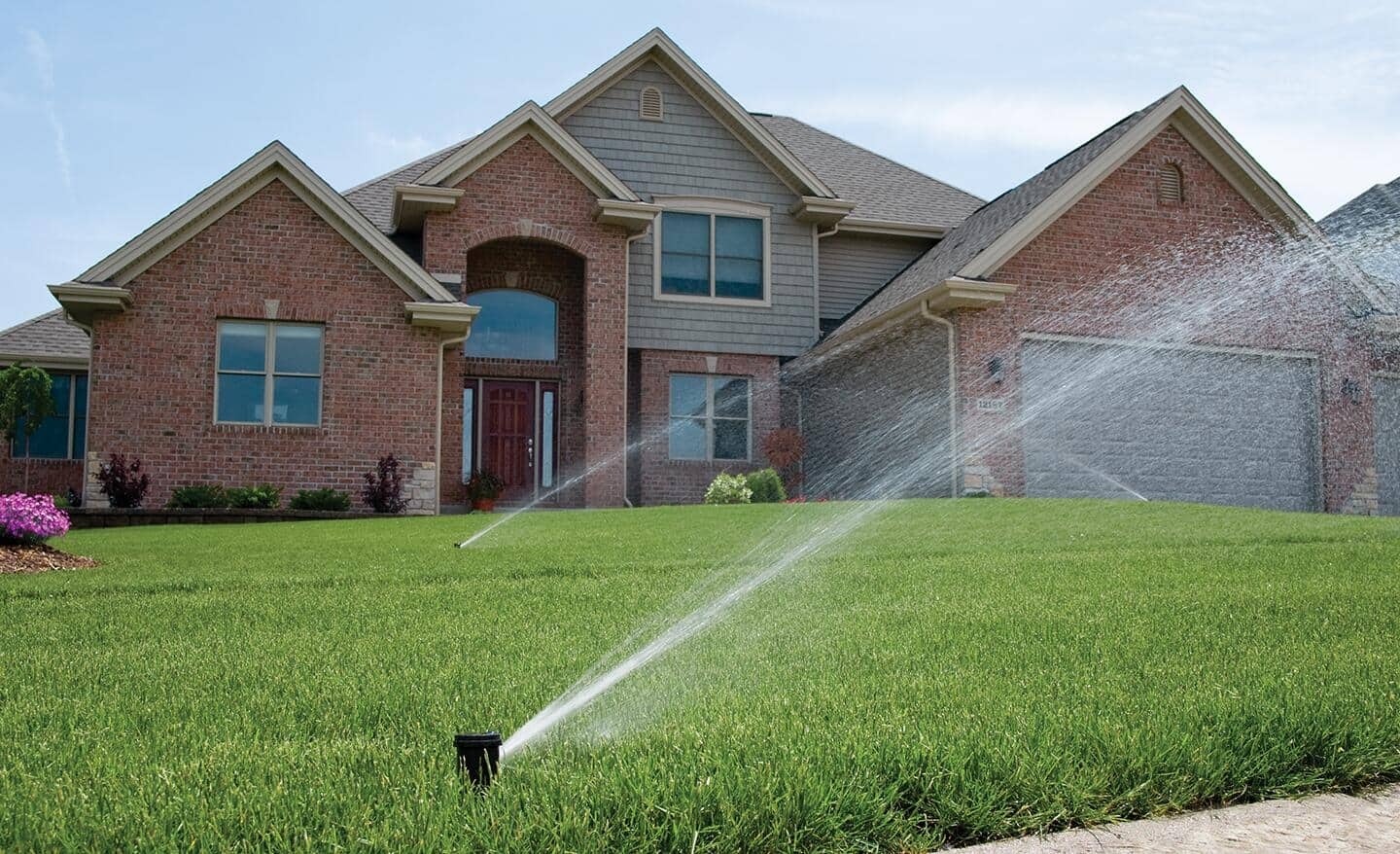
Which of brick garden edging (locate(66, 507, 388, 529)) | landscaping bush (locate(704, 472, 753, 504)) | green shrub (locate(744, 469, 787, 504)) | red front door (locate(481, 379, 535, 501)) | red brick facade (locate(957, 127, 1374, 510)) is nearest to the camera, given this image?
brick garden edging (locate(66, 507, 388, 529))

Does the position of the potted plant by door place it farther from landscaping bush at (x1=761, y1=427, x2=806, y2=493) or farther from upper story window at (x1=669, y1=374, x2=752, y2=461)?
landscaping bush at (x1=761, y1=427, x2=806, y2=493)

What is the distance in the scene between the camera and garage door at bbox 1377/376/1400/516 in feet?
59.3

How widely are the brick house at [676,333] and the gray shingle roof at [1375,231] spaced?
190cm

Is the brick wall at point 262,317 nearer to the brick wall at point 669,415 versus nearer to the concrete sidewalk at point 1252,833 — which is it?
the brick wall at point 669,415

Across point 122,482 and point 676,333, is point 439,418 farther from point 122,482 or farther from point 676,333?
point 676,333

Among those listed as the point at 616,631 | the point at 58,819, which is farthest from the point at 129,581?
the point at 58,819

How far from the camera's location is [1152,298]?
17.3 m

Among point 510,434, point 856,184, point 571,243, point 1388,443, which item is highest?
point 856,184

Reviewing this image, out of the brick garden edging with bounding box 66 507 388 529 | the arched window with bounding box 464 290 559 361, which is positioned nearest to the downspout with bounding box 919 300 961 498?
the arched window with bounding box 464 290 559 361

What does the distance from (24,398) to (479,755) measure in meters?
19.2

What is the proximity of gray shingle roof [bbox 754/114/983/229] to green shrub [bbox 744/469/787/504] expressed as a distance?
6.41 meters

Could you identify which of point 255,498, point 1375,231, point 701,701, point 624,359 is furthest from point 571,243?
point 701,701

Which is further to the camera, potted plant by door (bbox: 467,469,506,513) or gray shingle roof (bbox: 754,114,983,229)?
gray shingle roof (bbox: 754,114,983,229)

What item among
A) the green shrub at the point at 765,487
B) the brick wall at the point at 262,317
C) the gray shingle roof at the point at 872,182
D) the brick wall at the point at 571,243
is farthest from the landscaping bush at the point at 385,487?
the gray shingle roof at the point at 872,182
